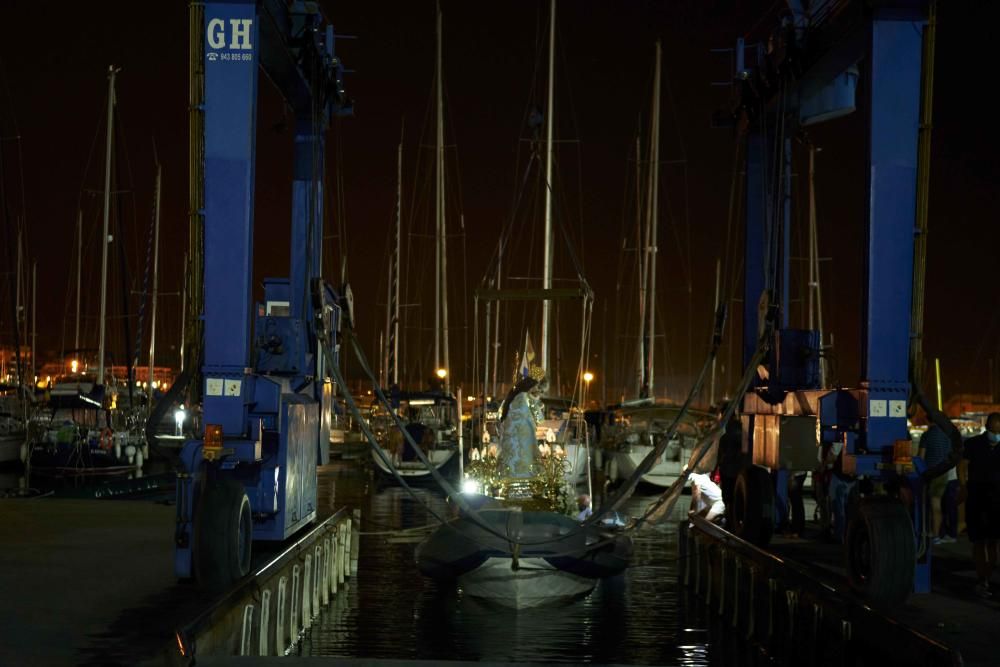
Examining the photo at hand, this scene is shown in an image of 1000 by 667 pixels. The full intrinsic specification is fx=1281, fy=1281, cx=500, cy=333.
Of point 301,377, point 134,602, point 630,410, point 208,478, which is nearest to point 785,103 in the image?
point 301,377

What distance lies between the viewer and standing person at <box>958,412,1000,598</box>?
1390 cm

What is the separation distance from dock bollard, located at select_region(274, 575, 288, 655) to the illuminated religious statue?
6480 mm

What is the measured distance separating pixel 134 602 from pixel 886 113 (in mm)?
9244

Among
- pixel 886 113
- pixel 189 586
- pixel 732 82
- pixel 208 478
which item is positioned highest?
pixel 732 82

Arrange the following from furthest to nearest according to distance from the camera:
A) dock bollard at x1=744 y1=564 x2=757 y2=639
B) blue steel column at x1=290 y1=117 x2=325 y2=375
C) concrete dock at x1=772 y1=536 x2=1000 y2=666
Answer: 1. blue steel column at x1=290 y1=117 x2=325 y2=375
2. dock bollard at x1=744 y1=564 x2=757 y2=639
3. concrete dock at x1=772 y1=536 x2=1000 y2=666

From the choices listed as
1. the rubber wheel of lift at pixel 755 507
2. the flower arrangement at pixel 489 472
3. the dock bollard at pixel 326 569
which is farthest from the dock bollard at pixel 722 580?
the dock bollard at pixel 326 569

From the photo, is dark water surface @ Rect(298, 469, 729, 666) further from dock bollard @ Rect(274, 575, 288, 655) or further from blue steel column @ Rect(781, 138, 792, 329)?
blue steel column @ Rect(781, 138, 792, 329)

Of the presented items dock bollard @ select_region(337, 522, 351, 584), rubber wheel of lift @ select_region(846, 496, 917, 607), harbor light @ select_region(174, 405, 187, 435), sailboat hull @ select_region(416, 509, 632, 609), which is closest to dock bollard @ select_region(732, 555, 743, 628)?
sailboat hull @ select_region(416, 509, 632, 609)

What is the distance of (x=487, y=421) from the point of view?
24.2 m

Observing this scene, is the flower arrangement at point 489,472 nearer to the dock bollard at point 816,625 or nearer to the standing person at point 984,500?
the standing person at point 984,500

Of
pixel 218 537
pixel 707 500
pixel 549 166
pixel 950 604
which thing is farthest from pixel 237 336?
pixel 549 166

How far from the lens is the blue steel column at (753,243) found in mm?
19359

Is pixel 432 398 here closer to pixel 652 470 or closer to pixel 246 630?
pixel 652 470

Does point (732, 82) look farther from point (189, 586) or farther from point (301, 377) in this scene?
point (189, 586)
